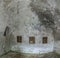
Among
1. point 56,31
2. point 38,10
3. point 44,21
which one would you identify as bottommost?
point 56,31

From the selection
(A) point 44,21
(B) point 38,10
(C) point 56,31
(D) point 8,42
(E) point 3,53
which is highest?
(B) point 38,10

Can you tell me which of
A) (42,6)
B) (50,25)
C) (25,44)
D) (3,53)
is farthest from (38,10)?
(3,53)

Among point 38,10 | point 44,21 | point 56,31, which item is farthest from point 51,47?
point 38,10

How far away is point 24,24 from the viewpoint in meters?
2.49

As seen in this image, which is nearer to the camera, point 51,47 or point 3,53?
point 3,53

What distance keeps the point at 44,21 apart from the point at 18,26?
1.33ft

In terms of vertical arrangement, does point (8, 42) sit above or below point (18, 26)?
below

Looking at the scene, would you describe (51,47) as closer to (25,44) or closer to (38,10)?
(25,44)

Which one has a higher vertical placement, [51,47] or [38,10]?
[38,10]

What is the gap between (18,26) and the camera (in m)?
2.51

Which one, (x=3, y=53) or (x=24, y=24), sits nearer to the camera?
(x=3, y=53)

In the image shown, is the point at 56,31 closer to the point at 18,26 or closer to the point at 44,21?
the point at 44,21

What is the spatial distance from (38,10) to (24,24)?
0.30m

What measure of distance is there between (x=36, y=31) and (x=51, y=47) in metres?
0.34
